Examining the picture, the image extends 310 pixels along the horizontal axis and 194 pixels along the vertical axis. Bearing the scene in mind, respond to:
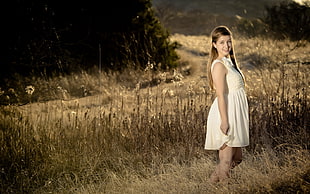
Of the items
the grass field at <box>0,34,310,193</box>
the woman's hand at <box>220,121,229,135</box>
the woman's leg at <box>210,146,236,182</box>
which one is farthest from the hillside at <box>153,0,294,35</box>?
the woman's hand at <box>220,121,229,135</box>

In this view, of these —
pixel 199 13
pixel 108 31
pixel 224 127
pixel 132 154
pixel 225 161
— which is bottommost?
pixel 132 154

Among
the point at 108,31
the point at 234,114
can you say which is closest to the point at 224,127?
the point at 234,114

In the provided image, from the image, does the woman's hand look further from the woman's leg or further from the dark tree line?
the dark tree line

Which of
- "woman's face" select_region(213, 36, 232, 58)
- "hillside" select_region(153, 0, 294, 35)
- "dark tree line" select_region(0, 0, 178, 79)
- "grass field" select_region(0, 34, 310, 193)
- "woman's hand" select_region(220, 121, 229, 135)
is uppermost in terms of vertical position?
"hillside" select_region(153, 0, 294, 35)

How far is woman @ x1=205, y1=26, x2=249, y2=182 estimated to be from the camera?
3277mm

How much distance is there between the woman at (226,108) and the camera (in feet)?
10.8

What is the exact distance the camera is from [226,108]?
3.27 meters

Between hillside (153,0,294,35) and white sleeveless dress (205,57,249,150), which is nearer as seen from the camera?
white sleeveless dress (205,57,249,150)

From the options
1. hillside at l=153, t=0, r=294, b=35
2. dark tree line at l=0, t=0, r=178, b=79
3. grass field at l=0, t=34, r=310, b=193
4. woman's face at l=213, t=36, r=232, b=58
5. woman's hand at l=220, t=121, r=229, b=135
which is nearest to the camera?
woman's hand at l=220, t=121, r=229, b=135

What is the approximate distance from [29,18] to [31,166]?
11.3ft

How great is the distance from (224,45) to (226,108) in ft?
1.62

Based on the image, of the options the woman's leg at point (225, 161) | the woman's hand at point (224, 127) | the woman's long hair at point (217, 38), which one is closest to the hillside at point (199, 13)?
the woman's long hair at point (217, 38)

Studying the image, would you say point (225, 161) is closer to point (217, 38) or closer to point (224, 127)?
point (224, 127)

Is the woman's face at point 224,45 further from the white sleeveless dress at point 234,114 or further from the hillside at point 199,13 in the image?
the hillside at point 199,13
